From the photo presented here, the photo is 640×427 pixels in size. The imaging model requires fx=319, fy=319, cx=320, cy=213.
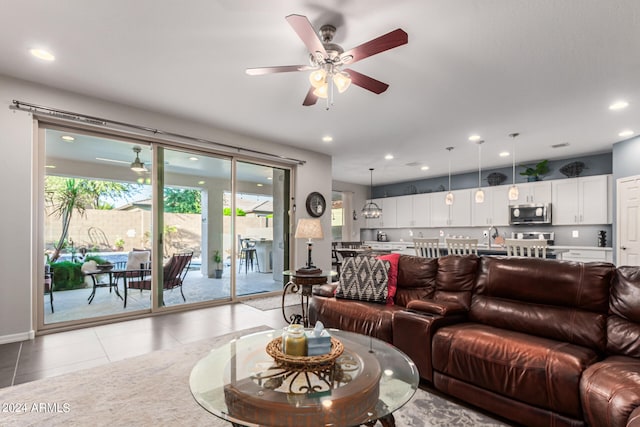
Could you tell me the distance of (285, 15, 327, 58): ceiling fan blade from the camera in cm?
189

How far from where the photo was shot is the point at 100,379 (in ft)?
7.93

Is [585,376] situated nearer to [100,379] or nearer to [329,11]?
[329,11]

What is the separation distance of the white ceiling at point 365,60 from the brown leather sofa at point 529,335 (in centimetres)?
184

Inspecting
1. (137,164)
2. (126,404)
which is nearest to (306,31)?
(126,404)

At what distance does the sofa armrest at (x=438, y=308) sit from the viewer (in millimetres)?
2451

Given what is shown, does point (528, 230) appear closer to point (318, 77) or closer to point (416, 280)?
point (416, 280)

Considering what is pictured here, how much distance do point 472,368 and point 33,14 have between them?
12.8 ft

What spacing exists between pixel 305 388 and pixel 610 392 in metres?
1.41

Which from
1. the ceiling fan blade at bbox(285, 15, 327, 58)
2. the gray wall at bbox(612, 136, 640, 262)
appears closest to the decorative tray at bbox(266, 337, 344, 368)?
the ceiling fan blade at bbox(285, 15, 327, 58)

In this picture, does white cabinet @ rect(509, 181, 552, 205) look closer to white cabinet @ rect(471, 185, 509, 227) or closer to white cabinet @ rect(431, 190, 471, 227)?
white cabinet @ rect(471, 185, 509, 227)

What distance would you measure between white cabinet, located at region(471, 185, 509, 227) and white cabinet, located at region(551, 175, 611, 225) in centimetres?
90

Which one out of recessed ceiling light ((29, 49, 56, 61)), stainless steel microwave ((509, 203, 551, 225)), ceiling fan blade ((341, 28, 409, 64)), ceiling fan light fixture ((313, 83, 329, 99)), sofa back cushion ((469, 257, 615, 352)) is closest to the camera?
ceiling fan blade ((341, 28, 409, 64))

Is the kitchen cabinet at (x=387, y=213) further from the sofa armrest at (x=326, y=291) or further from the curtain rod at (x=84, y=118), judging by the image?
the sofa armrest at (x=326, y=291)

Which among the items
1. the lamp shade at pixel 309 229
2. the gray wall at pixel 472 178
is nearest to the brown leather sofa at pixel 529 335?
the lamp shade at pixel 309 229
